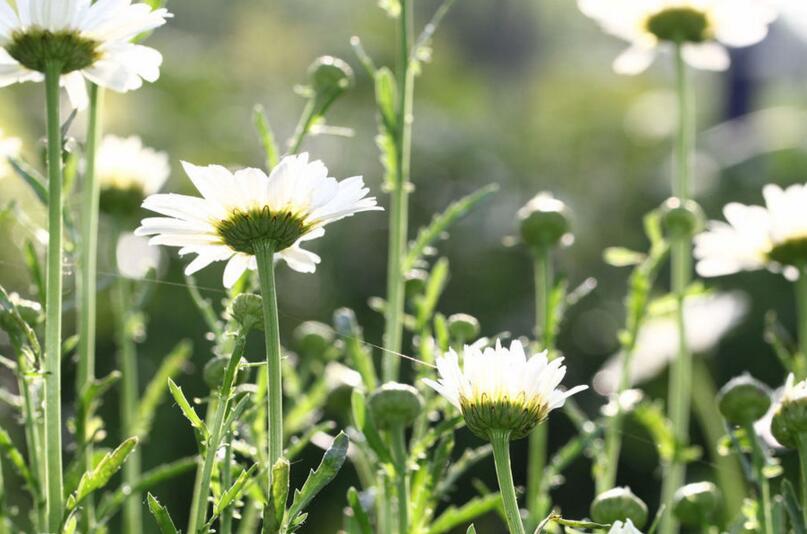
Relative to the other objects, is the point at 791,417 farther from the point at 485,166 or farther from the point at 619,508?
the point at 485,166

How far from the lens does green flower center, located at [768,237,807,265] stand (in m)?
0.78

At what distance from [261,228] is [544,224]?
14.1 inches

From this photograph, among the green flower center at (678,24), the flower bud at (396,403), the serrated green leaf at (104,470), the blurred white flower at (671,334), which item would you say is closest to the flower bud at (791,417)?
the flower bud at (396,403)

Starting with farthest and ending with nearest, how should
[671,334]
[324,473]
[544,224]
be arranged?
[671,334] < [544,224] < [324,473]

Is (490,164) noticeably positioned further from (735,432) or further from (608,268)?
(735,432)

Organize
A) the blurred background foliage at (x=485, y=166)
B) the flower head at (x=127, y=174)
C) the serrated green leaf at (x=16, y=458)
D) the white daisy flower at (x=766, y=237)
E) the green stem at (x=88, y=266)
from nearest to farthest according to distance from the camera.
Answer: the serrated green leaf at (x=16, y=458), the green stem at (x=88, y=266), the white daisy flower at (x=766, y=237), the flower head at (x=127, y=174), the blurred background foliage at (x=485, y=166)

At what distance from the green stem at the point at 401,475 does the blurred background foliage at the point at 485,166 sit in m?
0.36

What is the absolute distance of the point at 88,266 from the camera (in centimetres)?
72

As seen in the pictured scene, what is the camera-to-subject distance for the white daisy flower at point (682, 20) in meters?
0.99

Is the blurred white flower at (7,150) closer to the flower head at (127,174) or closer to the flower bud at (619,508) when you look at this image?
the flower head at (127,174)

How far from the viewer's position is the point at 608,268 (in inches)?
126

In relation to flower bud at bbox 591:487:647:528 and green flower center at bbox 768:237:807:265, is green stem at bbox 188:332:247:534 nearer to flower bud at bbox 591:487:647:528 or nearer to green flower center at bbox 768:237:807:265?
flower bud at bbox 591:487:647:528

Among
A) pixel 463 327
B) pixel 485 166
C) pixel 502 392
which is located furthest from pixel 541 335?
pixel 485 166

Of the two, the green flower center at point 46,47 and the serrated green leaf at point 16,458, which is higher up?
the green flower center at point 46,47
